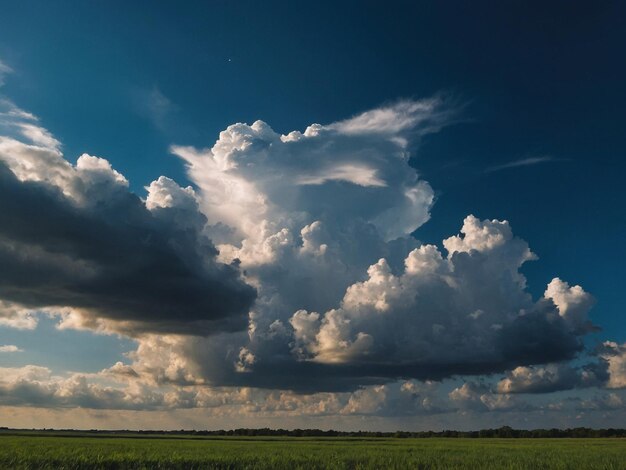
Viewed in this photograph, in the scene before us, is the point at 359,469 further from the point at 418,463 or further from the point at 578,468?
the point at 578,468

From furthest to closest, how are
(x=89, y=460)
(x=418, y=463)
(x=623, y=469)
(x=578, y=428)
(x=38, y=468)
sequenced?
(x=578, y=428) < (x=418, y=463) < (x=89, y=460) < (x=623, y=469) < (x=38, y=468)

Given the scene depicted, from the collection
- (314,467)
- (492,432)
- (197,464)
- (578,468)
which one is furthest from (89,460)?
(492,432)

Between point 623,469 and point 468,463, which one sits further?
point 468,463

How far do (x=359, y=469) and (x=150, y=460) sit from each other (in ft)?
37.3

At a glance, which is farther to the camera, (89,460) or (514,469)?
(89,460)

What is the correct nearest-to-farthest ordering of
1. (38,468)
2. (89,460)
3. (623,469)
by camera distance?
(38,468) → (623,469) → (89,460)

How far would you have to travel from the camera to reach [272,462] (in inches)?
1059

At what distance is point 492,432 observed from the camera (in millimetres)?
167750

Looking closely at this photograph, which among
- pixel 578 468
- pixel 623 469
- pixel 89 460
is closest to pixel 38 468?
pixel 89 460

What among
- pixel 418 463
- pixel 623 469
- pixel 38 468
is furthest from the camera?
pixel 418 463

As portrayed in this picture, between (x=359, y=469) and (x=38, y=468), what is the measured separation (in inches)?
587

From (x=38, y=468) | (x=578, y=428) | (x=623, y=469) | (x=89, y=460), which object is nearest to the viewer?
(x=38, y=468)

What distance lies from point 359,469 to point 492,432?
6497 inches

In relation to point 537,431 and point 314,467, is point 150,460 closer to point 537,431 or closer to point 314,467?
point 314,467
